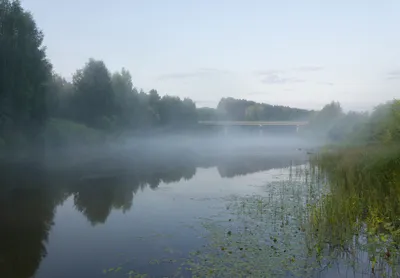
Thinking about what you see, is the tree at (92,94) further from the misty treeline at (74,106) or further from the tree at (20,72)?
the tree at (20,72)

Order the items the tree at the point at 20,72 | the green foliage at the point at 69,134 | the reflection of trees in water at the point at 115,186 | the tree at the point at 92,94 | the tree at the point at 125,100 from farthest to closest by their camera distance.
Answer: the tree at the point at 125,100
the tree at the point at 92,94
the green foliage at the point at 69,134
the tree at the point at 20,72
the reflection of trees in water at the point at 115,186

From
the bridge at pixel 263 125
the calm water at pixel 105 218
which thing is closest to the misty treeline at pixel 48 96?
the calm water at pixel 105 218

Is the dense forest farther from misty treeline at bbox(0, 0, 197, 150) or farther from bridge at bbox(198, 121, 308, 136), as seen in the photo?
bridge at bbox(198, 121, 308, 136)

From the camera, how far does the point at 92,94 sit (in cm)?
7012

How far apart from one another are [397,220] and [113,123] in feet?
217

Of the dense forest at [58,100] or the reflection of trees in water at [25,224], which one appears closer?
the reflection of trees in water at [25,224]

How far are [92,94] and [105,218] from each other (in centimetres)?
5676

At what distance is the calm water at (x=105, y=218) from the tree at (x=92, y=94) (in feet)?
130

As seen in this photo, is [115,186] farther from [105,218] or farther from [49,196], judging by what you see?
[105,218]

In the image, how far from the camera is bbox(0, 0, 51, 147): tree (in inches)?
1652

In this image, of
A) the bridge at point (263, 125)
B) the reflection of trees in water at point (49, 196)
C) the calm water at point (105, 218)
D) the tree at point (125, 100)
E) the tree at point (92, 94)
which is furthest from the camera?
the bridge at point (263, 125)

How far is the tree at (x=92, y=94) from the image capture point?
69812mm

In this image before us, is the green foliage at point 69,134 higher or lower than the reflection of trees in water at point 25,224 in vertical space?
higher

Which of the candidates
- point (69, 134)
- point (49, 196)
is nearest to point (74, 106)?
point (69, 134)
